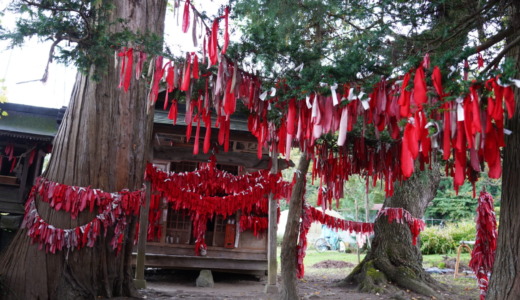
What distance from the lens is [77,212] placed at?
6625mm

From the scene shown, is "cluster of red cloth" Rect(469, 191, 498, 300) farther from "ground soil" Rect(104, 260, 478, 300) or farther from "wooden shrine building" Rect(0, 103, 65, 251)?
"wooden shrine building" Rect(0, 103, 65, 251)

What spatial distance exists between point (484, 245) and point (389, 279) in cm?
307

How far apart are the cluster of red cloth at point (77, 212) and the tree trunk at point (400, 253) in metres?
5.96

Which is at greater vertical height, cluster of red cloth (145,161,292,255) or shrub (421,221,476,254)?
cluster of red cloth (145,161,292,255)

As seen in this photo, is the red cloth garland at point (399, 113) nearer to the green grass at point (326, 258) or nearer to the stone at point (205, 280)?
the stone at point (205, 280)

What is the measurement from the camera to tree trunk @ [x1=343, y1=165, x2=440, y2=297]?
971 cm

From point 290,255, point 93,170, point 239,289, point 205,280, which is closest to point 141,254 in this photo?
point 93,170

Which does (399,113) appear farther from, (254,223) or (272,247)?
(254,223)

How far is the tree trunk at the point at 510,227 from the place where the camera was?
3.96 metres

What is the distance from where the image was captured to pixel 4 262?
6.43 m

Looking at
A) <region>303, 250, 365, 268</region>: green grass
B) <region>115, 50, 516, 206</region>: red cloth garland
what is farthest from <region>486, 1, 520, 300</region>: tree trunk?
<region>303, 250, 365, 268</region>: green grass

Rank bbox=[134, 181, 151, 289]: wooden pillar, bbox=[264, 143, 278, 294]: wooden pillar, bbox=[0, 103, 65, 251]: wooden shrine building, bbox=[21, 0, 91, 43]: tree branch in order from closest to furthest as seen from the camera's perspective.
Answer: bbox=[21, 0, 91, 43]: tree branch, bbox=[134, 181, 151, 289]: wooden pillar, bbox=[264, 143, 278, 294]: wooden pillar, bbox=[0, 103, 65, 251]: wooden shrine building

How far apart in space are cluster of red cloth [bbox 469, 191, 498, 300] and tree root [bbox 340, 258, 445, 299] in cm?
206

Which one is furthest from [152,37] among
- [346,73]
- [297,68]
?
[346,73]
